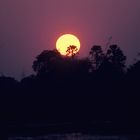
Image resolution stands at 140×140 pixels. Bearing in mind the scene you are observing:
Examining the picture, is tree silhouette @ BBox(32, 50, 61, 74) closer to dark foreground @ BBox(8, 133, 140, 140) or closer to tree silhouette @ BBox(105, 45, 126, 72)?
tree silhouette @ BBox(105, 45, 126, 72)

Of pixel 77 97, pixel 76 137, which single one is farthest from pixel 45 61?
pixel 76 137

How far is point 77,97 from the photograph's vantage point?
48.1 metres

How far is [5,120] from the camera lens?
4494cm

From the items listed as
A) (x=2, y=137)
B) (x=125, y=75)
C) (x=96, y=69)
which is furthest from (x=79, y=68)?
(x=2, y=137)

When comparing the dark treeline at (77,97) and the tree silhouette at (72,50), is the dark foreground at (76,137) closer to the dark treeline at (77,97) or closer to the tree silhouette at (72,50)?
the dark treeline at (77,97)

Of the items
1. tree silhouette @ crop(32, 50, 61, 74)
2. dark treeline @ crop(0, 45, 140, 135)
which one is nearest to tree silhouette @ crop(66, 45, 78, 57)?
tree silhouette @ crop(32, 50, 61, 74)

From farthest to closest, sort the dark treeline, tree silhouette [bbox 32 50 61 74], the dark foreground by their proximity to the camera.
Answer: tree silhouette [bbox 32 50 61 74] < the dark treeline < the dark foreground

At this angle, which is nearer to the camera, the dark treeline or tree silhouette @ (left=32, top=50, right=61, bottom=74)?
the dark treeline

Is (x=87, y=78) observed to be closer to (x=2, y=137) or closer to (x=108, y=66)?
(x=108, y=66)

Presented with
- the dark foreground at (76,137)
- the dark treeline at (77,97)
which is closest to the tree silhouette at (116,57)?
the dark treeline at (77,97)

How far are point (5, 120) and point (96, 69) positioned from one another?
1340cm

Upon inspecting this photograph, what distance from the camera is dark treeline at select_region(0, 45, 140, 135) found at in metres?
43.9

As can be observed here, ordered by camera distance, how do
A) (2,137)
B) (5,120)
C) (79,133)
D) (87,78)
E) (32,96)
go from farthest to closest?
(87,78) → (32,96) → (5,120) → (79,133) → (2,137)

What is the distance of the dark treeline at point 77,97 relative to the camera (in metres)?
43.9
